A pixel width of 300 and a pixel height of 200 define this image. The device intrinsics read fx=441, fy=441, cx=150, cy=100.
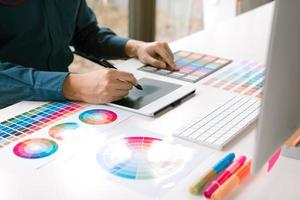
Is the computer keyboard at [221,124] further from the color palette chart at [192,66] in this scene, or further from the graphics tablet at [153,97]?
the color palette chart at [192,66]

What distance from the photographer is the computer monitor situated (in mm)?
616

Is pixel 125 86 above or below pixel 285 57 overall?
below

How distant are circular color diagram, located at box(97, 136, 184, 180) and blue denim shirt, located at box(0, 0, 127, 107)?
29 cm

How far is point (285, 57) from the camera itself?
659 millimetres

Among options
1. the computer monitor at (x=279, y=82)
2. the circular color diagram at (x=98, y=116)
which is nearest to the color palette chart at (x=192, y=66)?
the circular color diagram at (x=98, y=116)

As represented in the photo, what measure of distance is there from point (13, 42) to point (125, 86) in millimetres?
427

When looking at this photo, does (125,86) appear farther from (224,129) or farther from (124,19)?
(124,19)

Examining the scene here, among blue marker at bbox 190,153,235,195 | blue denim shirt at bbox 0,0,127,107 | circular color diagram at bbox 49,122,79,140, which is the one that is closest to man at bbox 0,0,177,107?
blue denim shirt at bbox 0,0,127,107

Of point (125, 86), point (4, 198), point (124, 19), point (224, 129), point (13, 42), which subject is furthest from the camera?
point (124, 19)

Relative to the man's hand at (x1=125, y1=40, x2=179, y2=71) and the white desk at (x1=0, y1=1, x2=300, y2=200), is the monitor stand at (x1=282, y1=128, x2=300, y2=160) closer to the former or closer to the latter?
the white desk at (x1=0, y1=1, x2=300, y2=200)

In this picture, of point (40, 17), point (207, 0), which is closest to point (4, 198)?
point (40, 17)

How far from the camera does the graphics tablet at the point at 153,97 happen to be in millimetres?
1110

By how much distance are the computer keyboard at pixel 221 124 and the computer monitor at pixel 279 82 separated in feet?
0.73

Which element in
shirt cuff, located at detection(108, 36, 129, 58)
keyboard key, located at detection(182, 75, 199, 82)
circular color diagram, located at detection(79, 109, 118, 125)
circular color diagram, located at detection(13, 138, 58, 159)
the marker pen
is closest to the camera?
the marker pen
